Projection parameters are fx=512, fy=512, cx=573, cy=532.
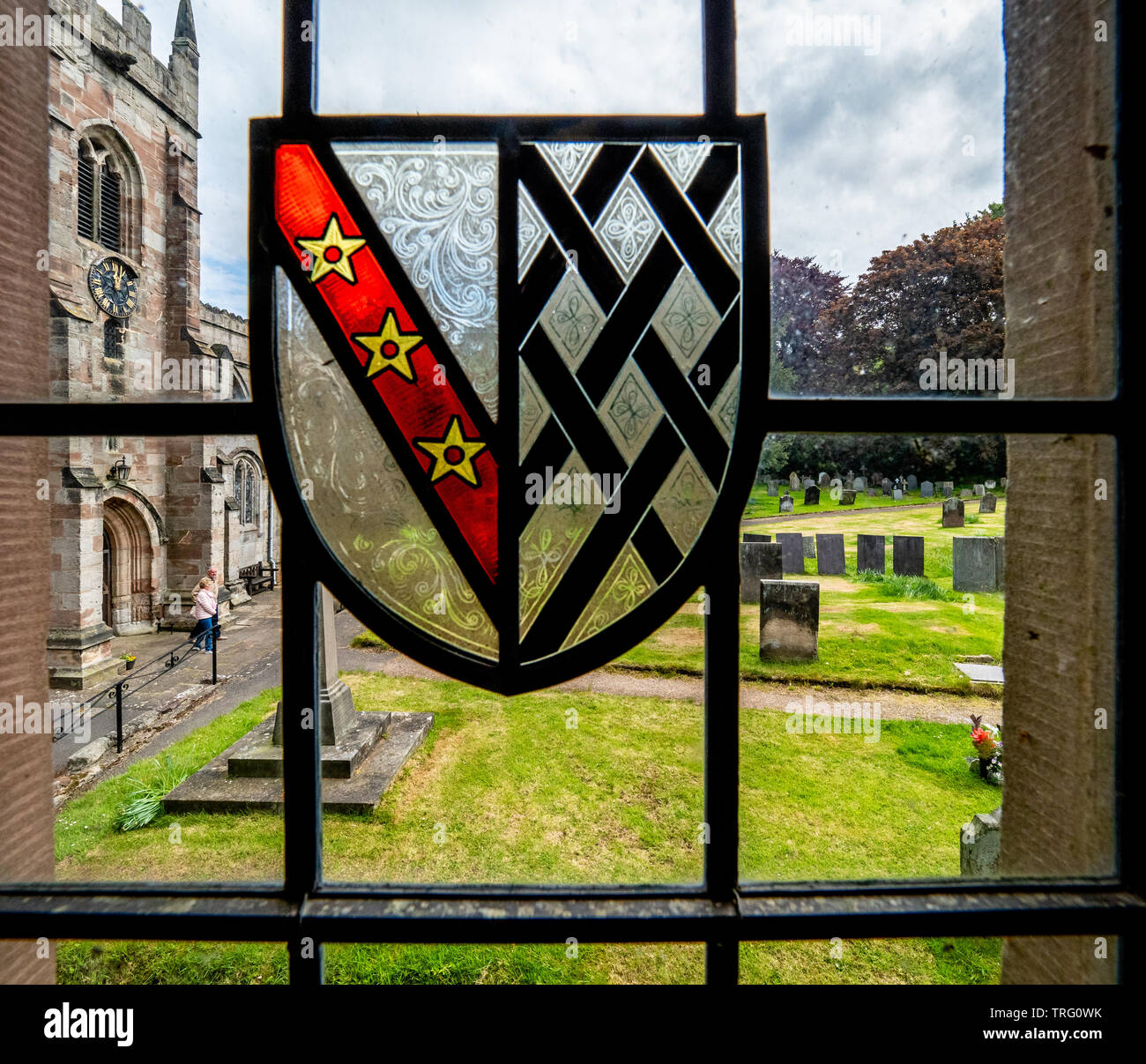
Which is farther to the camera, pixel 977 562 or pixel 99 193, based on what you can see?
pixel 99 193

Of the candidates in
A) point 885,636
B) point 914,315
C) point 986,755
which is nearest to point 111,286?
point 914,315

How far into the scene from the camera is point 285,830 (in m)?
1.32

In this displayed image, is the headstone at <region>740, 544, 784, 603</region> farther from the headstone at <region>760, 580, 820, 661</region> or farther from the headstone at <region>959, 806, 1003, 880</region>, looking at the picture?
the headstone at <region>959, 806, 1003, 880</region>

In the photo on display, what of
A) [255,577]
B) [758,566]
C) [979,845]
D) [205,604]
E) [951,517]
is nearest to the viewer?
[979,845]

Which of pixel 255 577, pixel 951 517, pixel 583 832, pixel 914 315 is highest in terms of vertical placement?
pixel 914 315

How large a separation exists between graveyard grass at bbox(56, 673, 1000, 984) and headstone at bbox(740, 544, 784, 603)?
3.59 metres

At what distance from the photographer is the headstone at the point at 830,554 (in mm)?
8391

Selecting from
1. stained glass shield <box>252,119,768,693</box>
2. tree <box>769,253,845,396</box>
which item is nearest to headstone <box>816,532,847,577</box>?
tree <box>769,253,845,396</box>

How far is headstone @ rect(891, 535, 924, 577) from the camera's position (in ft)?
26.4

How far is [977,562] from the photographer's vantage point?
6.51 meters

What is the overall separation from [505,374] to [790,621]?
Answer: 5.96 m

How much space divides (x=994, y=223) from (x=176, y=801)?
5.43 m

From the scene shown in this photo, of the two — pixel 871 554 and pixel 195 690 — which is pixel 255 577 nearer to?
pixel 195 690

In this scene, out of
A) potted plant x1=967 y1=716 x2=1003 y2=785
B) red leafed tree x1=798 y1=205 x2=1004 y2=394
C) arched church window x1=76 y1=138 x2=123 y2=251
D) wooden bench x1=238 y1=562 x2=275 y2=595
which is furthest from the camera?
wooden bench x1=238 y1=562 x2=275 y2=595
